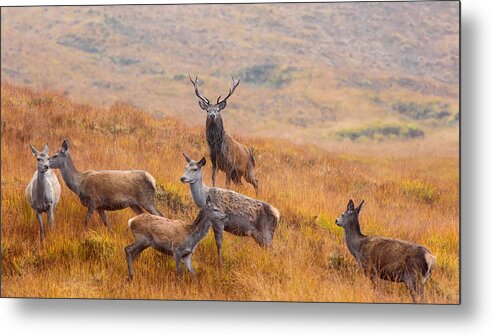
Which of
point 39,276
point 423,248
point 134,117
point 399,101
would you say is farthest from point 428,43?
point 39,276

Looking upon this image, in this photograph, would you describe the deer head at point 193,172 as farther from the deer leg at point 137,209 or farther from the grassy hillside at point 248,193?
the deer leg at point 137,209

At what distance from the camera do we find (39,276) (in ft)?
21.6

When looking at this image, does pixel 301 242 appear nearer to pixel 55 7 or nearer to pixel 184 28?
pixel 184 28

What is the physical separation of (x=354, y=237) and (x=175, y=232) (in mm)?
1407

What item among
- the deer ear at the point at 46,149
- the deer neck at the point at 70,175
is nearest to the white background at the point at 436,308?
the deer neck at the point at 70,175

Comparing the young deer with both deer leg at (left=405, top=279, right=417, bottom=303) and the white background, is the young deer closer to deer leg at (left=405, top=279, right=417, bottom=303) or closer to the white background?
the white background

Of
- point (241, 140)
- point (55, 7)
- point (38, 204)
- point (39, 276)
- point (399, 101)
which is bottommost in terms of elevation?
point (39, 276)

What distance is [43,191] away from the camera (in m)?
6.62

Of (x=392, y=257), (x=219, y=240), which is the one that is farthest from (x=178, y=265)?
(x=392, y=257)

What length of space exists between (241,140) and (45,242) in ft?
6.01

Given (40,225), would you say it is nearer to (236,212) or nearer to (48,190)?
(48,190)

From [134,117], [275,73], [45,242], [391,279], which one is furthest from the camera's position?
[275,73]

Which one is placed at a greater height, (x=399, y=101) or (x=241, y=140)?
(x=399, y=101)

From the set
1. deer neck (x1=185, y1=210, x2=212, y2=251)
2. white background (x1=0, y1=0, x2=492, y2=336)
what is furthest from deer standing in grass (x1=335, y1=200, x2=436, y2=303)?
deer neck (x1=185, y1=210, x2=212, y2=251)
